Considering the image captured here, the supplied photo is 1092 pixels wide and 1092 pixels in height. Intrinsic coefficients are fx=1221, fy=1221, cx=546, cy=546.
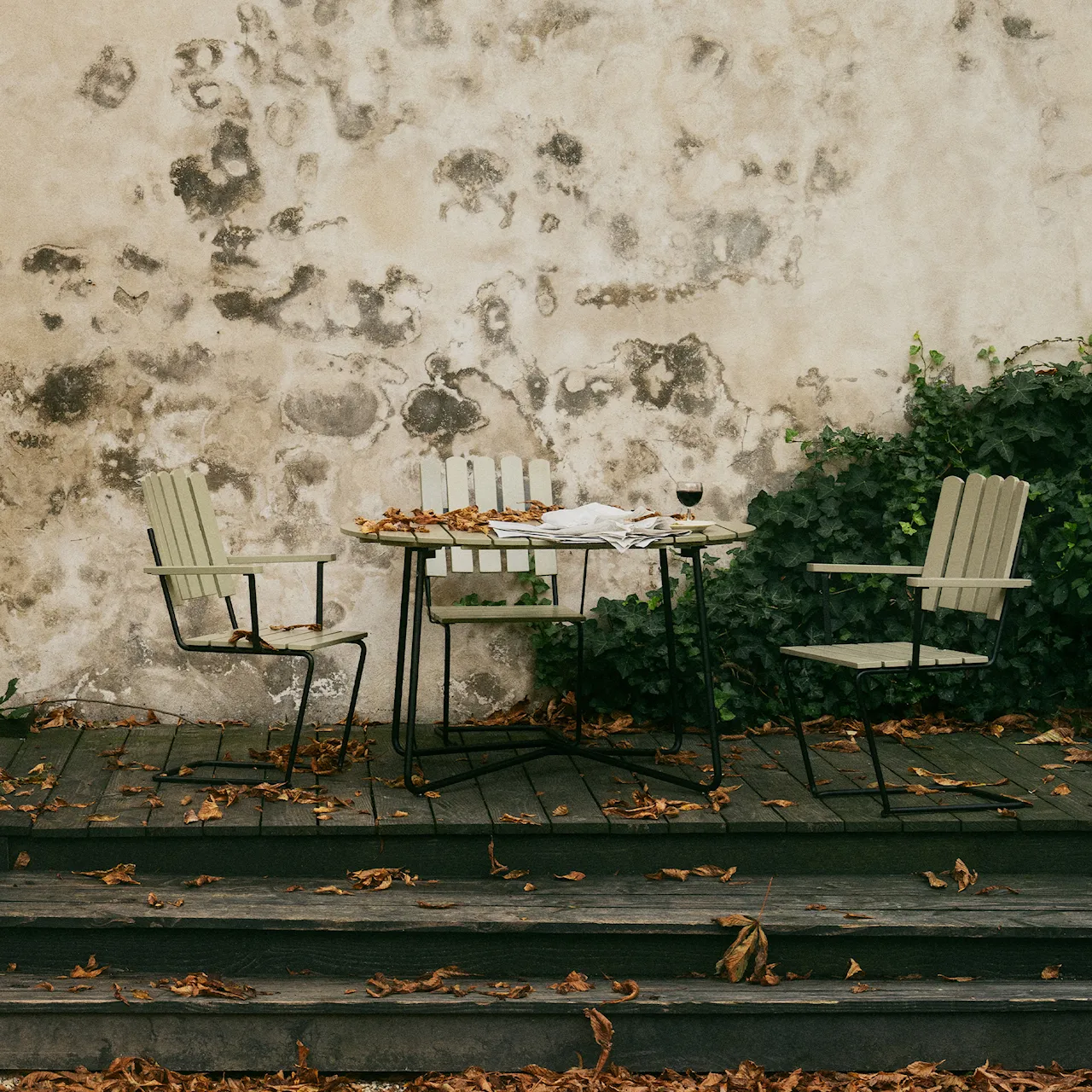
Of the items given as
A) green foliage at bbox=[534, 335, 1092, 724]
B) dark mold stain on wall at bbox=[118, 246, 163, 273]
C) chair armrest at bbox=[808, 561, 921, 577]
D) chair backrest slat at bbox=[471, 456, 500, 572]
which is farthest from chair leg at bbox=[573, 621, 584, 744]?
dark mold stain on wall at bbox=[118, 246, 163, 273]

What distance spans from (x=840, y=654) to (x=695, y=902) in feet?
3.12

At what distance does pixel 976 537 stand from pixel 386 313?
2304mm

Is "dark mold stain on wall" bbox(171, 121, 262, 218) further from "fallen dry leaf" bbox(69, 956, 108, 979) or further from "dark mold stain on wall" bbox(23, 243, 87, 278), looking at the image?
"fallen dry leaf" bbox(69, 956, 108, 979)

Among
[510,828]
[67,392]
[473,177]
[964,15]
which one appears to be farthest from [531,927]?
[964,15]

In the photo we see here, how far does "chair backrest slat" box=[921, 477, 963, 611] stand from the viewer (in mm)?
3965

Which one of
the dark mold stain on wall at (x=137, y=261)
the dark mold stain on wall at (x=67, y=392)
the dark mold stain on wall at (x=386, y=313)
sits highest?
the dark mold stain on wall at (x=137, y=261)

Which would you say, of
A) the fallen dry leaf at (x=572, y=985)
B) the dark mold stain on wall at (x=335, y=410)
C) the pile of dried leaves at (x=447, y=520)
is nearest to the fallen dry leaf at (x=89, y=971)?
the fallen dry leaf at (x=572, y=985)

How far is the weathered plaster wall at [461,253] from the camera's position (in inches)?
180

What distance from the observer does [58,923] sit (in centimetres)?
298

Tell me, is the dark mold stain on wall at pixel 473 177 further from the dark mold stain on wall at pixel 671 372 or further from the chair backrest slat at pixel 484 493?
the chair backrest slat at pixel 484 493

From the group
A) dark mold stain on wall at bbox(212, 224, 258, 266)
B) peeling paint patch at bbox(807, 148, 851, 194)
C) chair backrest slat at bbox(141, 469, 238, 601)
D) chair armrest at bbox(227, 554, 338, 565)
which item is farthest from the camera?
peeling paint patch at bbox(807, 148, 851, 194)

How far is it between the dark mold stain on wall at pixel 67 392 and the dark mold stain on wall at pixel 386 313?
952mm

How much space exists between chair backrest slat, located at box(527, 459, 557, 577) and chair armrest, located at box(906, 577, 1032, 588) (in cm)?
143

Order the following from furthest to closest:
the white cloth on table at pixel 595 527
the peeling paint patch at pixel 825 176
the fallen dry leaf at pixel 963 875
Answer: the peeling paint patch at pixel 825 176, the white cloth on table at pixel 595 527, the fallen dry leaf at pixel 963 875
